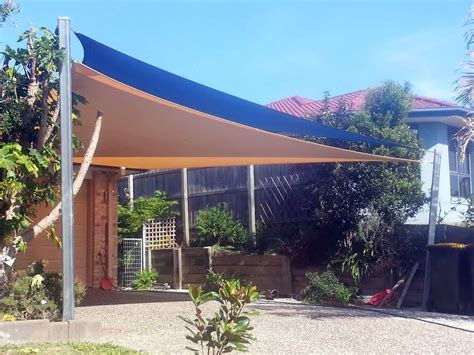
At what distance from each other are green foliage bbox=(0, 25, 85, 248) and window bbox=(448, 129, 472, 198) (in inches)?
434

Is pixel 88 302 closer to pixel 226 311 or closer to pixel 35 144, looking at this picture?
pixel 35 144

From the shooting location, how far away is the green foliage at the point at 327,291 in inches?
465

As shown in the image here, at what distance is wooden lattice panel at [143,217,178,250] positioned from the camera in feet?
55.2

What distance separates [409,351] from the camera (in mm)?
7418

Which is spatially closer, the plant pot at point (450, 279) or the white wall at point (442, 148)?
the plant pot at point (450, 279)

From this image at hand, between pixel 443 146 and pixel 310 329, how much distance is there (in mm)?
8759

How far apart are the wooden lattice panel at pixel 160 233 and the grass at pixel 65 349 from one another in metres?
9.92

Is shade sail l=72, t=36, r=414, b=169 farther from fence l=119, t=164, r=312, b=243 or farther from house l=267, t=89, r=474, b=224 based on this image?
house l=267, t=89, r=474, b=224

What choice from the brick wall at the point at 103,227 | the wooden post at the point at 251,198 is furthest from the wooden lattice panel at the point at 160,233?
the brick wall at the point at 103,227

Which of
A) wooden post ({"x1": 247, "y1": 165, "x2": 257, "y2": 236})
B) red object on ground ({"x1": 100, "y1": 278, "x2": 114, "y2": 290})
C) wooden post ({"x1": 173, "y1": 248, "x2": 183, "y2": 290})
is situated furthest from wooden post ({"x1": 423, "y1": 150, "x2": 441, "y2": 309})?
red object on ground ({"x1": 100, "y1": 278, "x2": 114, "y2": 290})

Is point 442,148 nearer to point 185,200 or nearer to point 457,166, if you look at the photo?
point 457,166

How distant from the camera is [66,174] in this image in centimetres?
738

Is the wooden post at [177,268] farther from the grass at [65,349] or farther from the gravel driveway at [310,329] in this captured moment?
the grass at [65,349]

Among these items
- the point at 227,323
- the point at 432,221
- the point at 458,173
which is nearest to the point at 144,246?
the point at 432,221
